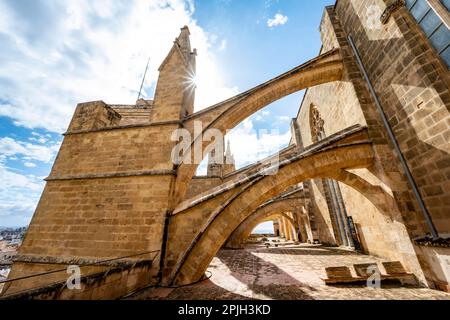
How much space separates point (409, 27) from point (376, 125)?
2.24 m

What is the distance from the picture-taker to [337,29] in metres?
6.35

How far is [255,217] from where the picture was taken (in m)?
10.7

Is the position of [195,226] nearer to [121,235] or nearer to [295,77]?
Answer: [121,235]

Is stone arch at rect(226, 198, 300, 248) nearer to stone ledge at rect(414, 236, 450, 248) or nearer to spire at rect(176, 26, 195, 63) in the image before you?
stone ledge at rect(414, 236, 450, 248)

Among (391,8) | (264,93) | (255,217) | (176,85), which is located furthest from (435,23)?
(255,217)

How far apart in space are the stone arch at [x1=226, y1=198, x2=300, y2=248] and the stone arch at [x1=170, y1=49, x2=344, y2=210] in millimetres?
6525

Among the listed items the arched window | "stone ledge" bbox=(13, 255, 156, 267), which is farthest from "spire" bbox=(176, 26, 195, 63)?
"stone ledge" bbox=(13, 255, 156, 267)

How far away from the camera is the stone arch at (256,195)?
4043 mm

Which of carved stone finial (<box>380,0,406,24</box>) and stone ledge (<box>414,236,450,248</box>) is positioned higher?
carved stone finial (<box>380,0,406,24</box>)

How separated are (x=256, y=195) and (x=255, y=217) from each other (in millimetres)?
6940

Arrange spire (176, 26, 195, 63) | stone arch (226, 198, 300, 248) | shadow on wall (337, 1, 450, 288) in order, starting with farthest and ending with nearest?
stone arch (226, 198, 300, 248) < spire (176, 26, 195, 63) < shadow on wall (337, 1, 450, 288)

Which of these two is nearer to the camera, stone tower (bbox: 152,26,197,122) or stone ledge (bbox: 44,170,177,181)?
stone ledge (bbox: 44,170,177,181)

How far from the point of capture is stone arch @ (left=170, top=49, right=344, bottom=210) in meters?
5.88

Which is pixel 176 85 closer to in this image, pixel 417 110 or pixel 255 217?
pixel 417 110
